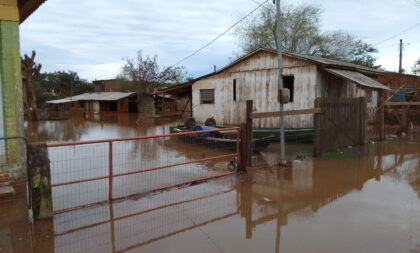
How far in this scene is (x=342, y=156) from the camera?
37.6 feet

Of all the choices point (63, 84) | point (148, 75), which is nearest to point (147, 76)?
point (148, 75)

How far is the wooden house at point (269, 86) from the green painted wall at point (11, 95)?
1184cm

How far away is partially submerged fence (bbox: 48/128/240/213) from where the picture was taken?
6.88 meters

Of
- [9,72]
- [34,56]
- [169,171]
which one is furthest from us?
[34,56]

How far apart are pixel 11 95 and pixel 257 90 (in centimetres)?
1215

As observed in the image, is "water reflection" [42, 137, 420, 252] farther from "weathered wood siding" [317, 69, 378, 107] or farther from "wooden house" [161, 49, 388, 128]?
"weathered wood siding" [317, 69, 378, 107]

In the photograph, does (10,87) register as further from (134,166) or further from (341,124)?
(341,124)

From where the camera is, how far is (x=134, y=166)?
10805mm

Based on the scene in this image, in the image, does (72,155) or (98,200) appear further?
(72,155)

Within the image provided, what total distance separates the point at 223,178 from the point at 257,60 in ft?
33.5

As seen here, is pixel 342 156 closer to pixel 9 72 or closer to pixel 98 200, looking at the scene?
pixel 98 200

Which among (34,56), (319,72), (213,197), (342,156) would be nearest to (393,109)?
(319,72)

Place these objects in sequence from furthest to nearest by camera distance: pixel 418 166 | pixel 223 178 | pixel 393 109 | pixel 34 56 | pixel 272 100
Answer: pixel 34 56 < pixel 393 109 < pixel 272 100 < pixel 418 166 < pixel 223 178

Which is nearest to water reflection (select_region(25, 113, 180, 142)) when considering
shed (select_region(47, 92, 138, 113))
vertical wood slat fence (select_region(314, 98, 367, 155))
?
vertical wood slat fence (select_region(314, 98, 367, 155))
